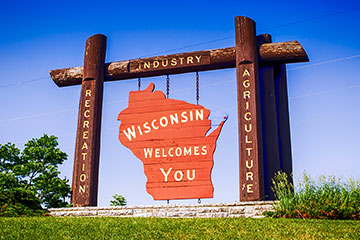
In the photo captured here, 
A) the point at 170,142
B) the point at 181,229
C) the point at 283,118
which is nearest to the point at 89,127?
the point at 170,142

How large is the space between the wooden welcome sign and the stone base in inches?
20.6

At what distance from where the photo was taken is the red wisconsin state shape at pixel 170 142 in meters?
11.5

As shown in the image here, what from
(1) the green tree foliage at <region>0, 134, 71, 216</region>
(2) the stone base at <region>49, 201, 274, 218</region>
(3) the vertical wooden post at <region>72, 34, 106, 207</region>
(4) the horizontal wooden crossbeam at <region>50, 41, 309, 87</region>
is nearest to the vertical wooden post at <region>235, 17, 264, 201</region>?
(4) the horizontal wooden crossbeam at <region>50, 41, 309, 87</region>

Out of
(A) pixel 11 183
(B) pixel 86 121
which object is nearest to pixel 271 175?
(B) pixel 86 121

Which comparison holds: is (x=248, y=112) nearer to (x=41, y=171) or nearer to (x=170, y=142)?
(x=170, y=142)

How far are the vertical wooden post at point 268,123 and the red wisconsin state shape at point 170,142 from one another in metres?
1.24

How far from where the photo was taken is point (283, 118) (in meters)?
12.1

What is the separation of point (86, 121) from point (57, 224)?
433cm

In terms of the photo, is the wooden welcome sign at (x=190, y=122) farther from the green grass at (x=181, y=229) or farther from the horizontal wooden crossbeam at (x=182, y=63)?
the green grass at (x=181, y=229)

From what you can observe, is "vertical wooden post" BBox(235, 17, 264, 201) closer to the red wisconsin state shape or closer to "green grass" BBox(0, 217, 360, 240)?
the red wisconsin state shape

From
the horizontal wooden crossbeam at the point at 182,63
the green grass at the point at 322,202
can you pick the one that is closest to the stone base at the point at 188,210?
the green grass at the point at 322,202

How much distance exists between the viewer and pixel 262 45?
38.4ft

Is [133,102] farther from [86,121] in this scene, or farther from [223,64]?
[223,64]

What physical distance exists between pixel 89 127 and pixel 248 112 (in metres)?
4.33
